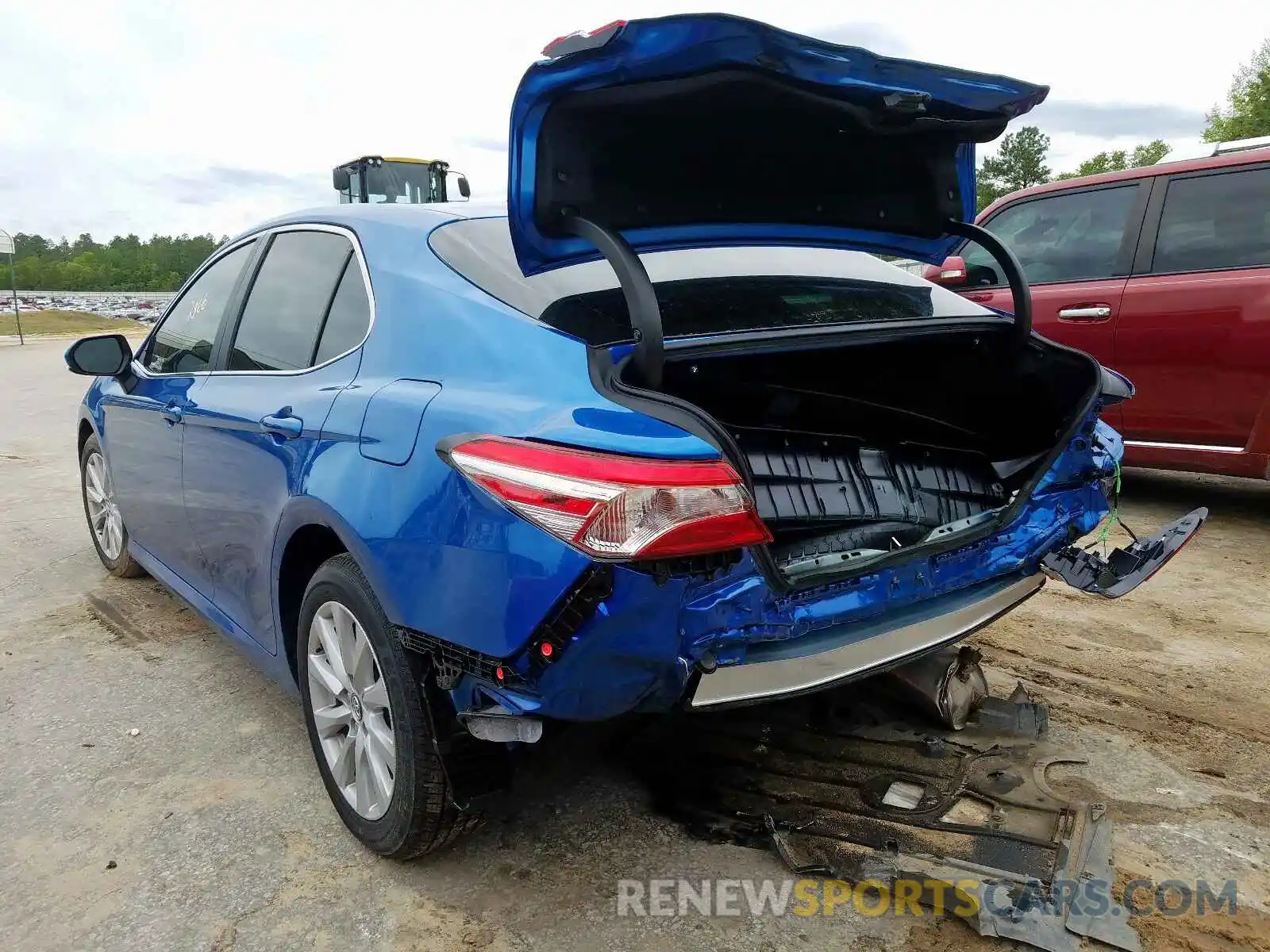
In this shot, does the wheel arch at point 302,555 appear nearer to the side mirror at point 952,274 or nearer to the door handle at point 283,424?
the door handle at point 283,424

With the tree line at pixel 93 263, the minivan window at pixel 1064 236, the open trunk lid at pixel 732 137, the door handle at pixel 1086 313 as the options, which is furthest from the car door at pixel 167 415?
the tree line at pixel 93 263

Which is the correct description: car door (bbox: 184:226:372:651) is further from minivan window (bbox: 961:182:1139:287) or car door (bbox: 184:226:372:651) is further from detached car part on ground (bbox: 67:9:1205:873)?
minivan window (bbox: 961:182:1139:287)

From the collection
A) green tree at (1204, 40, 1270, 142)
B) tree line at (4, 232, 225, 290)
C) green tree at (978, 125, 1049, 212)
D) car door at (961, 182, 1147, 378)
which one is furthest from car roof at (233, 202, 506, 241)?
green tree at (978, 125, 1049, 212)

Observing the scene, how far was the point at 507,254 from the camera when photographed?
7.99ft

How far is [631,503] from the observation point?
1.73m

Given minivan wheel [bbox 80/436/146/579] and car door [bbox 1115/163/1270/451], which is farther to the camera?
car door [bbox 1115/163/1270/451]

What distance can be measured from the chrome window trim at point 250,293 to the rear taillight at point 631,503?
87 cm

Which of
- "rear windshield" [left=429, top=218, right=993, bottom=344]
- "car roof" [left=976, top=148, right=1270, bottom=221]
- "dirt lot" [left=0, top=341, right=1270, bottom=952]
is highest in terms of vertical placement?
"car roof" [left=976, top=148, right=1270, bottom=221]

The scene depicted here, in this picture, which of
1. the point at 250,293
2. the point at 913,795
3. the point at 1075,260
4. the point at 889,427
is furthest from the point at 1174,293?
the point at 250,293

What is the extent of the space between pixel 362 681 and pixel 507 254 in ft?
3.65

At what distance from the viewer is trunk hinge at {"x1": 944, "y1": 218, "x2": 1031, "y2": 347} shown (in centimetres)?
278

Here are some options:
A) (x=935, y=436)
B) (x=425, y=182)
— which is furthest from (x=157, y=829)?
(x=425, y=182)

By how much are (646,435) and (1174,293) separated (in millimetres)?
4302

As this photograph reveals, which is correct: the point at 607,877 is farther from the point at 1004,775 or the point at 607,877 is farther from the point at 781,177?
the point at 781,177
